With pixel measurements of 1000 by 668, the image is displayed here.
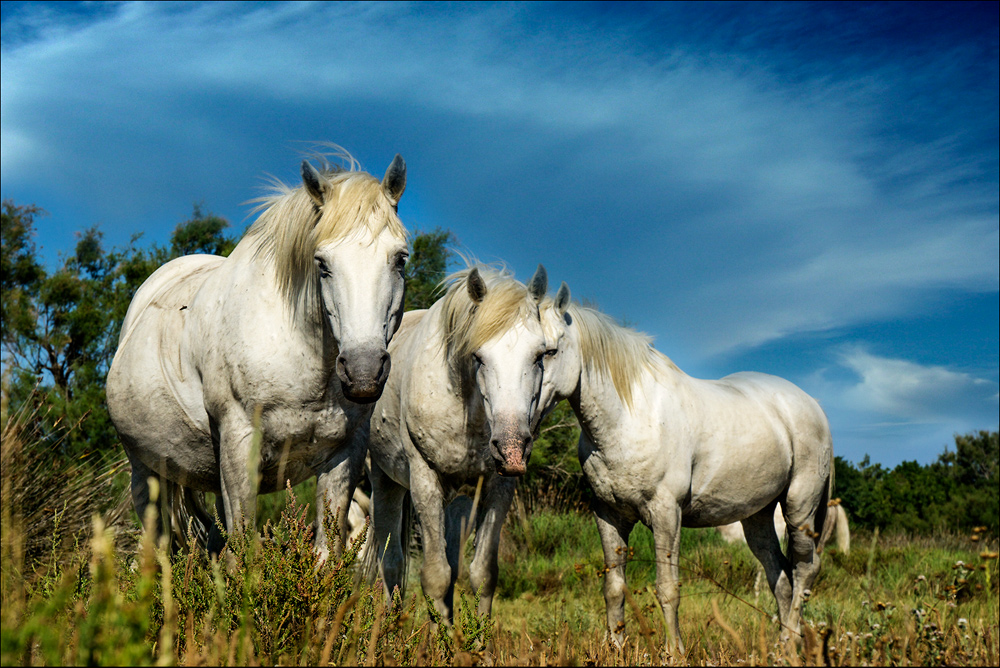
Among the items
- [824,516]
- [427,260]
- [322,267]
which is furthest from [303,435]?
[427,260]

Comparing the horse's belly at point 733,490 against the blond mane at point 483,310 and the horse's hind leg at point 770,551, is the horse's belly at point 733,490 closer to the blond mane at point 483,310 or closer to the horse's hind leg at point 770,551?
the horse's hind leg at point 770,551

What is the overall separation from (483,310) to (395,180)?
→ 0.99 metres

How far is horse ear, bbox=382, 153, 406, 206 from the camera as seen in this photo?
3932 mm

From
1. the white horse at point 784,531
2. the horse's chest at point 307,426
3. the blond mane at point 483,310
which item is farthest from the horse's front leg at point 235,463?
the white horse at point 784,531

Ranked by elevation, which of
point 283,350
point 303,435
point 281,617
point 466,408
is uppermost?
point 283,350

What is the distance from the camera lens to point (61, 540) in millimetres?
5812

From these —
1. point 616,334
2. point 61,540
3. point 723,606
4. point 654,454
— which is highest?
point 616,334

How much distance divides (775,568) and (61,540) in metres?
5.72

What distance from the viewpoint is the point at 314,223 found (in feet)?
12.8

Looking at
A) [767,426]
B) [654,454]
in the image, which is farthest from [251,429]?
[767,426]

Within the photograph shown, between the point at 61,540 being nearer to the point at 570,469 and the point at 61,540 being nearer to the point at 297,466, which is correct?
the point at 297,466

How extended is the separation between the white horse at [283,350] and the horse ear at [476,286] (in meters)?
0.84

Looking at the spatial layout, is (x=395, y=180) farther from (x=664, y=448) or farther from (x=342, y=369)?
(x=664, y=448)

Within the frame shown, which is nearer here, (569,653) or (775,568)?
(569,653)
